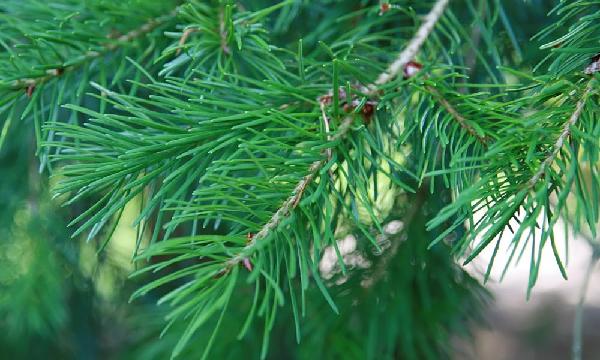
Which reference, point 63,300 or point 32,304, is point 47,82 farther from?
point 63,300

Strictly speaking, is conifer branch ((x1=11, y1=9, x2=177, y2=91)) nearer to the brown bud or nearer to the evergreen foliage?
the evergreen foliage

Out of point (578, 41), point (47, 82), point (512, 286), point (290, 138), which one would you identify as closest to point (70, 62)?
point (47, 82)

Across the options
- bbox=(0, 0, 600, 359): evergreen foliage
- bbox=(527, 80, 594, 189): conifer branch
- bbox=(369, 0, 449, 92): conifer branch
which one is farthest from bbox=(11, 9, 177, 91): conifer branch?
bbox=(527, 80, 594, 189): conifer branch

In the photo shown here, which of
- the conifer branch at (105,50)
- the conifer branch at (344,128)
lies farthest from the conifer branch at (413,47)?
the conifer branch at (105,50)

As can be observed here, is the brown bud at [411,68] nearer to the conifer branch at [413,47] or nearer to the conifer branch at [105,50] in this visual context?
the conifer branch at [413,47]

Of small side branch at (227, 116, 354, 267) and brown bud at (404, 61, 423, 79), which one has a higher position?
brown bud at (404, 61, 423, 79)
